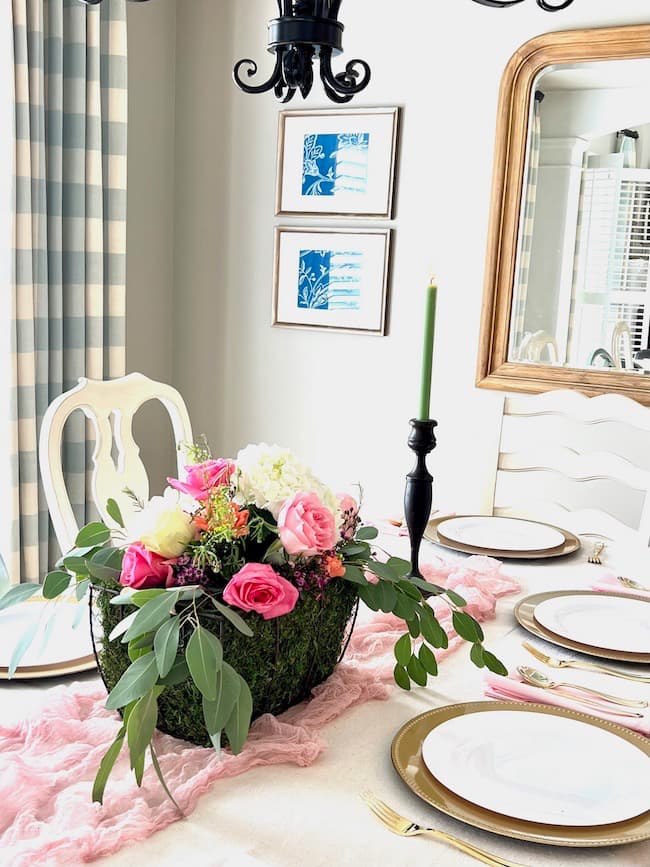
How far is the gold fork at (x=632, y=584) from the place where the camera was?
61.7 inches

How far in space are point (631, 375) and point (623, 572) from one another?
1068 mm

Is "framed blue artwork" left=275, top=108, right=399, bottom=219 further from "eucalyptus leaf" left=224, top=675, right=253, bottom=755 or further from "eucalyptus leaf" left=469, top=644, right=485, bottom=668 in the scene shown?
"eucalyptus leaf" left=224, top=675, right=253, bottom=755

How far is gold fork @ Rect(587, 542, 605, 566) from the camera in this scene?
1.74 metres

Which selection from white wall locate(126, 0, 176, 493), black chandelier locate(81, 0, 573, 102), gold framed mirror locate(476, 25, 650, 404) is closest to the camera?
black chandelier locate(81, 0, 573, 102)

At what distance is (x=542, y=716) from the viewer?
1.02 meters

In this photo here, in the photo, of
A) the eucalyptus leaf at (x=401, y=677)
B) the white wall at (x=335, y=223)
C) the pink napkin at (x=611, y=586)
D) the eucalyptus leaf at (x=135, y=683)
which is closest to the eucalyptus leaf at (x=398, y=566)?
the eucalyptus leaf at (x=401, y=677)

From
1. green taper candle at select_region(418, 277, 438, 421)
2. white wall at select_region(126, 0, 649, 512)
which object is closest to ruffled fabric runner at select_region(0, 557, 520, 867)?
green taper candle at select_region(418, 277, 438, 421)

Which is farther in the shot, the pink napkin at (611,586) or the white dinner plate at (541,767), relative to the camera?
the pink napkin at (611,586)

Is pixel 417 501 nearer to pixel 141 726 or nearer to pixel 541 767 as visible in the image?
pixel 541 767

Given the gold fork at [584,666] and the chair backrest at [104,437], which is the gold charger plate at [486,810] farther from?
the chair backrest at [104,437]

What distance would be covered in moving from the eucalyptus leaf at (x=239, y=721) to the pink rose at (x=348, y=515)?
27 cm

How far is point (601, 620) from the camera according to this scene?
1.39 m

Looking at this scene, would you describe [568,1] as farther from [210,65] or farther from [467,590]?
[210,65]

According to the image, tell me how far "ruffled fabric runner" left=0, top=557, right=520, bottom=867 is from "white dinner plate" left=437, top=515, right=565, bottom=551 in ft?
2.06
